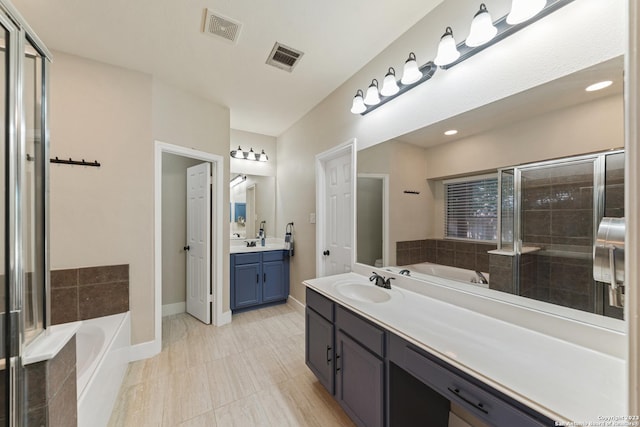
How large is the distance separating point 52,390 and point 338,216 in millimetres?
2203

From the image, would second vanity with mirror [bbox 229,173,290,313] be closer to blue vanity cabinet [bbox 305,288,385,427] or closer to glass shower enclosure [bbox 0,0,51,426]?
blue vanity cabinet [bbox 305,288,385,427]

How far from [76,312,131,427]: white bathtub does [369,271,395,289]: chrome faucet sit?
184 cm

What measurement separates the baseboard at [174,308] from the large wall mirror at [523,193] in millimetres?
3054

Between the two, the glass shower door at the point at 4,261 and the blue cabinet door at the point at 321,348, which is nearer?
the glass shower door at the point at 4,261

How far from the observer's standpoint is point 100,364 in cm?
156

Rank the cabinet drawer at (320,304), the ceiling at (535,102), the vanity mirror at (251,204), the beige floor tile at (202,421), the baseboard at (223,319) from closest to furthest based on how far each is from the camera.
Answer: the ceiling at (535,102)
the beige floor tile at (202,421)
the cabinet drawer at (320,304)
the baseboard at (223,319)
the vanity mirror at (251,204)

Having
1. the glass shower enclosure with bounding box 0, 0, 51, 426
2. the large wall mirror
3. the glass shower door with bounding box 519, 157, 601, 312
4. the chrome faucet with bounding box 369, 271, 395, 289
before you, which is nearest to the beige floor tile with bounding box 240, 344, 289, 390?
the chrome faucet with bounding box 369, 271, 395, 289

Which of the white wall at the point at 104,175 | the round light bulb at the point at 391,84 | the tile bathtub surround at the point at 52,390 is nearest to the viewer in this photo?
the tile bathtub surround at the point at 52,390

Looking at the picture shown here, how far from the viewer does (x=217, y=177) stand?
9.60 feet

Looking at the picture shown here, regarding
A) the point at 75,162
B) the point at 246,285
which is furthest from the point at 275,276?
the point at 75,162

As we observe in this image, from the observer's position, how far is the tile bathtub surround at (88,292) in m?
2.05

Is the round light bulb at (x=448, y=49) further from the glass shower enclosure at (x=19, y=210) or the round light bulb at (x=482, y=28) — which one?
the glass shower enclosure at (x=19, y=210)

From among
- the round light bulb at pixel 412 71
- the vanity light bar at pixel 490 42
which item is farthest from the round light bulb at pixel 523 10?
the round light bulb at pixel 412 71

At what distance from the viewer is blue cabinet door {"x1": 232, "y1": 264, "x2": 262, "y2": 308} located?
3.24 meters
